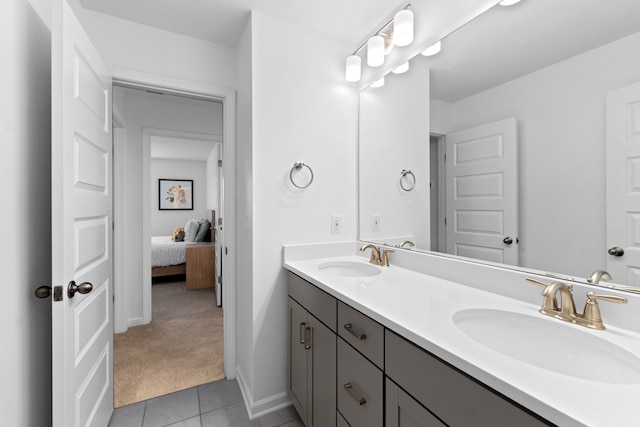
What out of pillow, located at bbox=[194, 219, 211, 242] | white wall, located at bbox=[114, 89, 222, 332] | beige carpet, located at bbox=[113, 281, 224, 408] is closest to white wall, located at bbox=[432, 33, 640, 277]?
beige carpet, located at bbox=[113, 281, 224, 408]

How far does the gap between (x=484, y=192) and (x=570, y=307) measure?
1.71 ft

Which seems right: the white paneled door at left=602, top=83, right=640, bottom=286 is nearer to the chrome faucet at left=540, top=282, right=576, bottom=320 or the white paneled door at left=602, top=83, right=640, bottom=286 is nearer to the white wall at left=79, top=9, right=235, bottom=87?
the chrome faucet at left=540, top=282, right=576, bottom=320

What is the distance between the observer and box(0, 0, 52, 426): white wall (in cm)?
92

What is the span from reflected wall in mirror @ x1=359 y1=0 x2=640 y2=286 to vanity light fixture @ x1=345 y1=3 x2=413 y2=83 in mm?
371

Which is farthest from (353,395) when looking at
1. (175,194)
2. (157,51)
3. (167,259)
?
(175,194)

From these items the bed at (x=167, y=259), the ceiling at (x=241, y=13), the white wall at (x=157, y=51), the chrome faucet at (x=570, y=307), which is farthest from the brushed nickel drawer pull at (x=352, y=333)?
the bed at (x=167, y=259)

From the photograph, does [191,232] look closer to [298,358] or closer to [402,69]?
[298,358]

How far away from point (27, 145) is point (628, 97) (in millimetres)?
1920

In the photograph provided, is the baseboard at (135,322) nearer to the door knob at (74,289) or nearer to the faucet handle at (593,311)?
the door knob at (74,289)

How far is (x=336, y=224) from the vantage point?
197 centimetres

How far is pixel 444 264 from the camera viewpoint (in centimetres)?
140

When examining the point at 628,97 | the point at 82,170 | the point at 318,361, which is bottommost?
the point at 318,361

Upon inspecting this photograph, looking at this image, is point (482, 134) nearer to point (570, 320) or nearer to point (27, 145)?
point (570, 320)

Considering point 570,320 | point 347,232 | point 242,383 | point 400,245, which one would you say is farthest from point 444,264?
point 242,383
